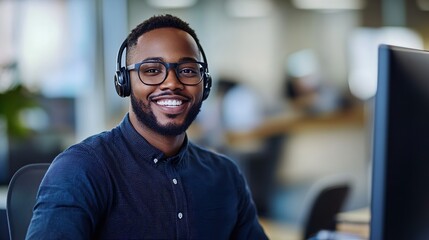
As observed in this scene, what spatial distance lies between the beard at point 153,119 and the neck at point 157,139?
14 millimetres

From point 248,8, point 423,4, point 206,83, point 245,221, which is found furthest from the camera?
point 423,4

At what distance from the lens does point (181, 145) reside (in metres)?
1.49

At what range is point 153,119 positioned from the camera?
1415mm

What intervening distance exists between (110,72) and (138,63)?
459 cm

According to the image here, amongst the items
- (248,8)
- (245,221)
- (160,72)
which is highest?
(248,8)

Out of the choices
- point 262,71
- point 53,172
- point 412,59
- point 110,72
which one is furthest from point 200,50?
point 262,71

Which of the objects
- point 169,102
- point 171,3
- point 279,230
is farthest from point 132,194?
point 171,3

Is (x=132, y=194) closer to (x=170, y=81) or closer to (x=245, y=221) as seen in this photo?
(x=170, y=81)

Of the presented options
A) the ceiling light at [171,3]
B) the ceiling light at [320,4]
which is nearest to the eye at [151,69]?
the ceiling light at [171,3]

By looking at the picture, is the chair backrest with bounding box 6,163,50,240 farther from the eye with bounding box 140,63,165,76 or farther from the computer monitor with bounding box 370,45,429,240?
the computer monitor with bounding box 370,45,429,240

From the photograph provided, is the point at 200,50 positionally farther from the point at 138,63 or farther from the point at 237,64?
the point at 237,64

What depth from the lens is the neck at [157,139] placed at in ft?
4.73

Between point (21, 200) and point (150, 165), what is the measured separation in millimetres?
340

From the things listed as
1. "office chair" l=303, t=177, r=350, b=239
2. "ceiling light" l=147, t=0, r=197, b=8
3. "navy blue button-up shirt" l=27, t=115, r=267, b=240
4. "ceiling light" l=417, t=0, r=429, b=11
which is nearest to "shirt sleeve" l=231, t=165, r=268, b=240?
"navy blue button-up shirt" l=27, t=115, r=267, b=240
